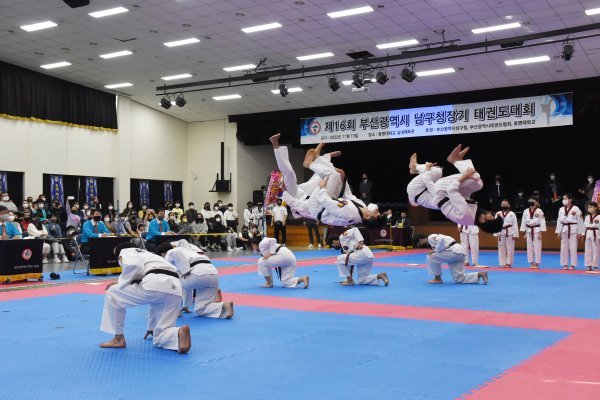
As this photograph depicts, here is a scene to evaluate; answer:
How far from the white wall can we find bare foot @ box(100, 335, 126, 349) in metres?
16.5

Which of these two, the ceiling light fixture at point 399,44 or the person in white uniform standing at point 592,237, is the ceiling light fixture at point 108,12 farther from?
the person in white uniform standing at point 592,237

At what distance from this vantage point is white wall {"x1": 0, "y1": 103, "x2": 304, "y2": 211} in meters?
21.7

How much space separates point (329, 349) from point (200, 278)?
2.42m

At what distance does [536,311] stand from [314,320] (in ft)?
10.5

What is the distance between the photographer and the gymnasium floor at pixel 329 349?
4875 mm

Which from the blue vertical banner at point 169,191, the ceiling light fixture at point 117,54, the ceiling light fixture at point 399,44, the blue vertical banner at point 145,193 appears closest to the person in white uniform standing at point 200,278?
the ceiling light fixture at point 399,44

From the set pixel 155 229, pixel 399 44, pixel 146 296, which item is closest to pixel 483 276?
pixel 146 296

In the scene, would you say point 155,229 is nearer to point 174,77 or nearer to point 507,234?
point 174,77

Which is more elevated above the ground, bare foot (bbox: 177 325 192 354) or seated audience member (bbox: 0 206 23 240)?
seated audience member (bbox: 0 206 23 240)

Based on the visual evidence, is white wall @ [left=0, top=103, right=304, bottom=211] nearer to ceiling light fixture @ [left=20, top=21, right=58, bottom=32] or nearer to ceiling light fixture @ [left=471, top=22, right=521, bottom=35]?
ceiling light fixture @ [left=20, top=21, right=58, bottom=32]

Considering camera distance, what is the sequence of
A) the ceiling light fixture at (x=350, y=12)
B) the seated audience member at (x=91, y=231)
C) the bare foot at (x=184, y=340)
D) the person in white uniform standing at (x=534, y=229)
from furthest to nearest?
the person in white uniform standing at (x=534, y=229)
the ceiling light fixture at (x=350, y=12)
the seated audience member at (x=91, y=231)
the bare foot at (x=184, y=340)

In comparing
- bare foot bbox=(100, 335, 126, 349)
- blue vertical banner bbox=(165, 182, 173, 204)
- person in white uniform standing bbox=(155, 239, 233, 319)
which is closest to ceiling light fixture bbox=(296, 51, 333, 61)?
blue vertical banner bbox=(165, 182, 173, 204)

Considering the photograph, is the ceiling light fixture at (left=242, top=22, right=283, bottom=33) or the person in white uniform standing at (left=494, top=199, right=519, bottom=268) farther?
the ceiling light fixture at (left=242, top=22, right=283, bottom=33)

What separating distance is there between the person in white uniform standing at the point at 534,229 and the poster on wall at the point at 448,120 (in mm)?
5685
